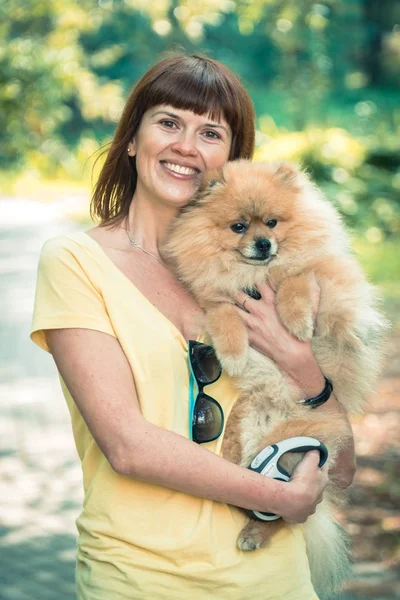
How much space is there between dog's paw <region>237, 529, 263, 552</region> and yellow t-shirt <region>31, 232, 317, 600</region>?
0.5 inches

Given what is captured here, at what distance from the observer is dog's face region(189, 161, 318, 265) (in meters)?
2.33

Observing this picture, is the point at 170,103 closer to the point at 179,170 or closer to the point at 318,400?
the point at 179,170

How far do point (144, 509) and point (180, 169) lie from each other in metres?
0.88

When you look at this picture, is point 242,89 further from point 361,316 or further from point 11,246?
point 11,246

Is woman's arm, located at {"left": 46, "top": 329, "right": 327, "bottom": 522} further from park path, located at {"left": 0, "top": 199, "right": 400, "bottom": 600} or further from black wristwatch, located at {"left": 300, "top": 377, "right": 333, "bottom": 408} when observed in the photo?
park path, located at {"left": 0, "top": 199, "right": 400, "bottom": 600}

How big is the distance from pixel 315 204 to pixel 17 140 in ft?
31.4

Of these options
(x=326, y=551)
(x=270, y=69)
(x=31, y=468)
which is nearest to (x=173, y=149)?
(x=326, y=551)

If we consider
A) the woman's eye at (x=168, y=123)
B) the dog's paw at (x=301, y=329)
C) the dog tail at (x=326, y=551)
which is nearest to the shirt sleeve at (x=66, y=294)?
the woman's eye at (x=168, y=123)

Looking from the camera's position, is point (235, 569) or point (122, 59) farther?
point (122, 59)

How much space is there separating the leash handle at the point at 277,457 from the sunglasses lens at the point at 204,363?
213 mm

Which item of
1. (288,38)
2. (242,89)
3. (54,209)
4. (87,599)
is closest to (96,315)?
(87,599)

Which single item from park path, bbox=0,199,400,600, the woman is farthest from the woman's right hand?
park path, bbox=0,199,400,600

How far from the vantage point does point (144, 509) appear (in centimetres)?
169

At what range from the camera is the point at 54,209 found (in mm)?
10359
